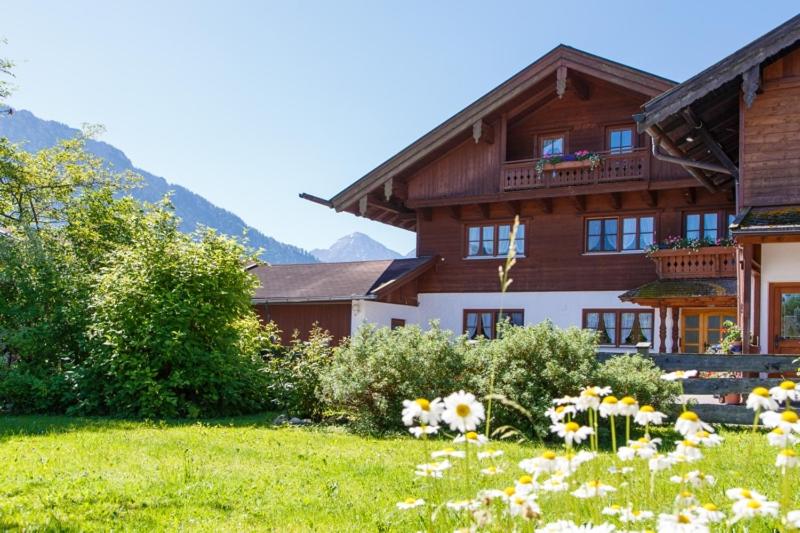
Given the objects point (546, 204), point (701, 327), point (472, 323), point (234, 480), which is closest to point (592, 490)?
point (234, 480)

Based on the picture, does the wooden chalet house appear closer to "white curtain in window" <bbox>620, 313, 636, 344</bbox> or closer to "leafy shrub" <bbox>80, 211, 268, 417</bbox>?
"white curtain in window" <bbox>620, 313, 636, 344</bbox>

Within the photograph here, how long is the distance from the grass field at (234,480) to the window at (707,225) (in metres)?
11.6

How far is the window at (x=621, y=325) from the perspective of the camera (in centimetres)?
2194

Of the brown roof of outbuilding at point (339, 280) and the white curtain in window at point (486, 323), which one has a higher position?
the brown roof of outbuilding at point (339, 280)

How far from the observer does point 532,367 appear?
11023 mm

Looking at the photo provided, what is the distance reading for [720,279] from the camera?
19.5 metres

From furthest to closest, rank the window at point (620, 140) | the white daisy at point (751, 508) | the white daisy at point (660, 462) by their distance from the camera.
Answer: the window at point (620, 140) → the white daisy at point (660, 462) → the white daisy at point (751, 508)

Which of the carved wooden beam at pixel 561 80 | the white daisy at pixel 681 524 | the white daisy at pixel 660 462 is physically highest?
the carved wooden beam at pixel 561 80

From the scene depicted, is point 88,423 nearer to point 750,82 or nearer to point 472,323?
point 750,82

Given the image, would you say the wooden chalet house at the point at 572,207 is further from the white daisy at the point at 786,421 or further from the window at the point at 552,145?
the white daisy at the point at 786,421

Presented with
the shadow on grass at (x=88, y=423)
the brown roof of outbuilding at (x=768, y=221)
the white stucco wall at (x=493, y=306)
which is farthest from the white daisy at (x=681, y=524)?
the white stucco wall at (x=493, y=306)

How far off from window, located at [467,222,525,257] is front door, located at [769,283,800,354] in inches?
372

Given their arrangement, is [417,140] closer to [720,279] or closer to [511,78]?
[511,78]

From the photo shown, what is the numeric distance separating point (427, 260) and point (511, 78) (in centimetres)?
609
